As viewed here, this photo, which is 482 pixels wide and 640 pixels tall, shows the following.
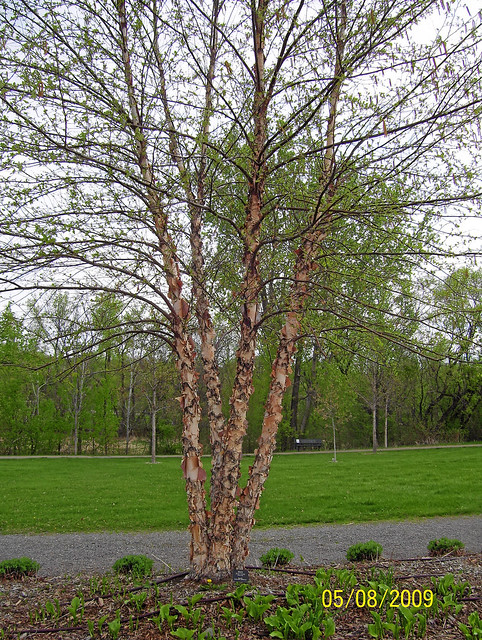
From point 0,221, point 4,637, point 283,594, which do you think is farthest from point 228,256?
point 4,637

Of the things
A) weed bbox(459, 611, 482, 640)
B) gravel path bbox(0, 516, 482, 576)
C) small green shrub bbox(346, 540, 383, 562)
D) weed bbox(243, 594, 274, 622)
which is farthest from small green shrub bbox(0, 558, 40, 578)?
weed bbox(459, 611, 482, 640)

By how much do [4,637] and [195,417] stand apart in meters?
1.93

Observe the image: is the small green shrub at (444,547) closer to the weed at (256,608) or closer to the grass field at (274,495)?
the grass field at (274,495)

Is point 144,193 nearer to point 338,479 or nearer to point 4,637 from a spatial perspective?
point 4,637

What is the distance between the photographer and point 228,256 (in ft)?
16.5

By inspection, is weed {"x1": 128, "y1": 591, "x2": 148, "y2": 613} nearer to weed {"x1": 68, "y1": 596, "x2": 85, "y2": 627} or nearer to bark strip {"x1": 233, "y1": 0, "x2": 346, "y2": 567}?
weed {"x1": 68, "y1": 596, "x2": 85, "y2": 627}

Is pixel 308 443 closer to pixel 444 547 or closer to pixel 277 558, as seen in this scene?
pixel 444 547

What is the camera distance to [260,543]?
7.20 meters

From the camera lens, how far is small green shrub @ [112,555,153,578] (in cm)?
500

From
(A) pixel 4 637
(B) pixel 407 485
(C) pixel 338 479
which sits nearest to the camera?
(A) pixel 4 637

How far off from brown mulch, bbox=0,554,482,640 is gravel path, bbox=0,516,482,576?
137 centimetres

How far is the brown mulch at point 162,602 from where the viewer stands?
3.21 metres

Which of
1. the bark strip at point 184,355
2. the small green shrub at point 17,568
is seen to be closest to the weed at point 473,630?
the bark strip at point 184,355

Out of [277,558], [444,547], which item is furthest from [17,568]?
[444,547]
